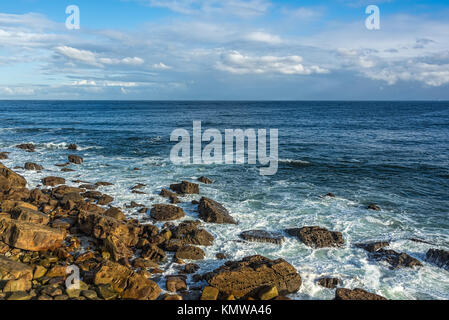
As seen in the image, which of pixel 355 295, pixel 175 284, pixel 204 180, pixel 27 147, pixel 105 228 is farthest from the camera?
pixel 27 147

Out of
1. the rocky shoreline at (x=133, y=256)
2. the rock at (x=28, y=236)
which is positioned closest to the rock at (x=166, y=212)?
the rocky shoreline at (x=133, y=256)

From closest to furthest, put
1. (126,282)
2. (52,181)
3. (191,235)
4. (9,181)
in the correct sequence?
1. (126,282)
2. (191,235)
3. (9,181)
4. (52,181)

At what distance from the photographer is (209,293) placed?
373 inches

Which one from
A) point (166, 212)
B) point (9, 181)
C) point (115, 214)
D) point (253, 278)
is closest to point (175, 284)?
point (253, 278)

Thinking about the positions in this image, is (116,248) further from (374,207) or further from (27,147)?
(27,147)

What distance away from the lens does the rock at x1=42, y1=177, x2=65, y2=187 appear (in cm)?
2098

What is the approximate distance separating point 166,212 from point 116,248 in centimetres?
458

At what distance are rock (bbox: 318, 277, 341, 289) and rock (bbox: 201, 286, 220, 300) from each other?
3.83 metres

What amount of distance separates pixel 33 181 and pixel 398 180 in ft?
91.5

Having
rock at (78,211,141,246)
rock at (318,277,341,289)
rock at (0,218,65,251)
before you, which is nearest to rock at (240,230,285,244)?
rock at (318,277,341,289)

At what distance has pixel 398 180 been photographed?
78.8 feet

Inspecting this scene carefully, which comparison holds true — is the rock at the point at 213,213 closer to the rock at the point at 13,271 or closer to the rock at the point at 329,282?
the rock at the point at 329,282

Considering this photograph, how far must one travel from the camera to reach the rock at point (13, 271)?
9.30m

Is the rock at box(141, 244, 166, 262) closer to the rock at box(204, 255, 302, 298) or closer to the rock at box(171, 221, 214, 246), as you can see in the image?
the rock at box(171, 221, 214, 246)
